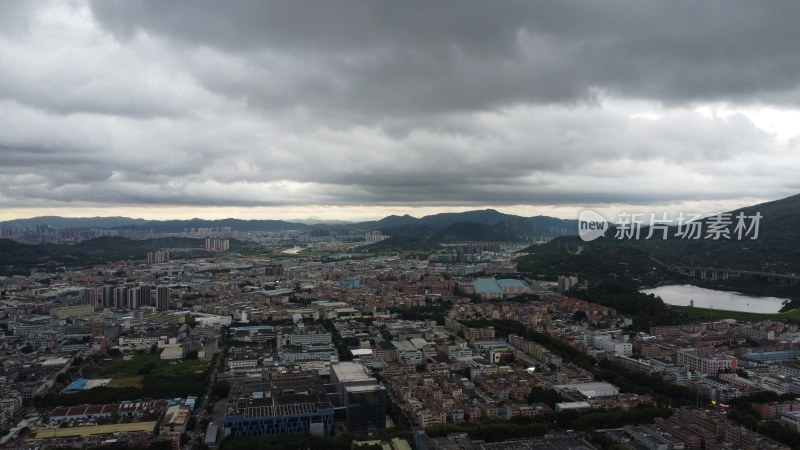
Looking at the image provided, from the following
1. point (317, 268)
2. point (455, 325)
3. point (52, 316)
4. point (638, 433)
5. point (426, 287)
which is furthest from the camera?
point (317, 268)

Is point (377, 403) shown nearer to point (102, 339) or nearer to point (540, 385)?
point (540, 385)

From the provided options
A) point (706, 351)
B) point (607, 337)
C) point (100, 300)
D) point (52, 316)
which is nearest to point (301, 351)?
point (607, 337)

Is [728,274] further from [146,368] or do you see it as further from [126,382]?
[126,382]

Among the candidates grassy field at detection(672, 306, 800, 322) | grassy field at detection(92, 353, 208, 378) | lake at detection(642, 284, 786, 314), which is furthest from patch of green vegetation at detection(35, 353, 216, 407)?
lake at detection(642, 284, 786, 314)

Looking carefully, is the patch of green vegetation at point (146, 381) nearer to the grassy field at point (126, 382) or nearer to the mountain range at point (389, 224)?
the grassy field at point (126, 382)

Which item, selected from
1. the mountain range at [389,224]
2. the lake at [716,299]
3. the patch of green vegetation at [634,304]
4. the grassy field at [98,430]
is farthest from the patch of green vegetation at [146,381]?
the mountain range at [389,224]

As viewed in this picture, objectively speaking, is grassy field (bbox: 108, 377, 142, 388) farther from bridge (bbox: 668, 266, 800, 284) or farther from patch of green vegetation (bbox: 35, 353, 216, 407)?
bridge (bbox: 668, 266, 800, 284)
